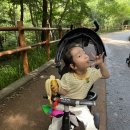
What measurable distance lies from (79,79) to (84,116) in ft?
1.29

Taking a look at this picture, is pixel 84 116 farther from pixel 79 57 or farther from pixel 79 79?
pixel 79 57

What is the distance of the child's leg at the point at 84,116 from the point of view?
3.06 metres

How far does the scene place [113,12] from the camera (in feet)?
158

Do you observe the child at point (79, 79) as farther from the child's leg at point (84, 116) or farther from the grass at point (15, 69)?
the grass at point (15, 69)

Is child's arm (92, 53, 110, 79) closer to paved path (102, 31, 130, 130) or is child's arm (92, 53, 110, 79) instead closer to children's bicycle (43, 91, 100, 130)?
children's bicycle (43, 91, 100, 130)

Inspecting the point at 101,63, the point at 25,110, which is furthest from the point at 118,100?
the point at 101,63

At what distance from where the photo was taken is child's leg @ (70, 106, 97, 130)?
3064 mm

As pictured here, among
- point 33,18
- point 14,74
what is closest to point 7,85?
point 14,74

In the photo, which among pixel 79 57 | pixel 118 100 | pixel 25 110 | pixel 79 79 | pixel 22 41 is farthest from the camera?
pixel 22 41

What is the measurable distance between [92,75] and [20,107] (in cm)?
229

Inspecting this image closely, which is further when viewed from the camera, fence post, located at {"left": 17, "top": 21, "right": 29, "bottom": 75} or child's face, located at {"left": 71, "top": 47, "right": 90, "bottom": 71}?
fence post, located at {"left": 17, "top": 21, "right": 29, "bottom": 75}

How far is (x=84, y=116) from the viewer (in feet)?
10.1

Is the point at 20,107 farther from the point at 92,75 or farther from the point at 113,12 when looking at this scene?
the point at 113,12

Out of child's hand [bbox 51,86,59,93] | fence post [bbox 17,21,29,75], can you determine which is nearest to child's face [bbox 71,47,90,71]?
child's hand [bbox 51,86,59,93]
